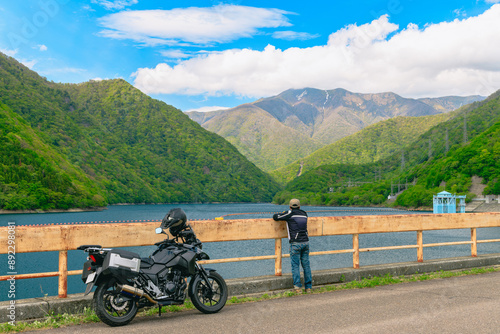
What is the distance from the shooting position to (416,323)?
6.77 meters

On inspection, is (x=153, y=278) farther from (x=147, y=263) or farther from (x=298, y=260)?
(x=298, y=260)

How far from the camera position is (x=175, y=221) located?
24.2ft

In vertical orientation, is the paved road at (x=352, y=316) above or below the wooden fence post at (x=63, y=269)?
below

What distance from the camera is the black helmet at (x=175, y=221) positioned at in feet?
24.2

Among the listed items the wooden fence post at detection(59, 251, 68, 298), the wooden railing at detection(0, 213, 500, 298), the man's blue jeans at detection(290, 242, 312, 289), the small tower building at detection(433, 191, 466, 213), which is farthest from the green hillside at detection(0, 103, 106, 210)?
the man's blue jeans at detection(290, 242, 312, 289)

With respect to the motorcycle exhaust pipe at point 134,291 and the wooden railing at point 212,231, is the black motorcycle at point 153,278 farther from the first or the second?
the wooden railing at point 212,231

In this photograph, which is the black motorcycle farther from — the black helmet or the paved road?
the paved road

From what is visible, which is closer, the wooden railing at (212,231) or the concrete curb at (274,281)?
the concrete curb at (274,281)

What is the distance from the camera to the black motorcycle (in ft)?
21.3

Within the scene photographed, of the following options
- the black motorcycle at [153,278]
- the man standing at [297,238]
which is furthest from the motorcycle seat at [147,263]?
the man standing at [297,238]

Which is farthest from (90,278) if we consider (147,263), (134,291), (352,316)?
(352,316)

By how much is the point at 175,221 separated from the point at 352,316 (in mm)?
3253

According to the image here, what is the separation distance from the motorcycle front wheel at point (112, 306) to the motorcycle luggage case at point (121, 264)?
0.63ft

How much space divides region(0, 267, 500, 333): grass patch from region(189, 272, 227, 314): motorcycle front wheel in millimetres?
532
